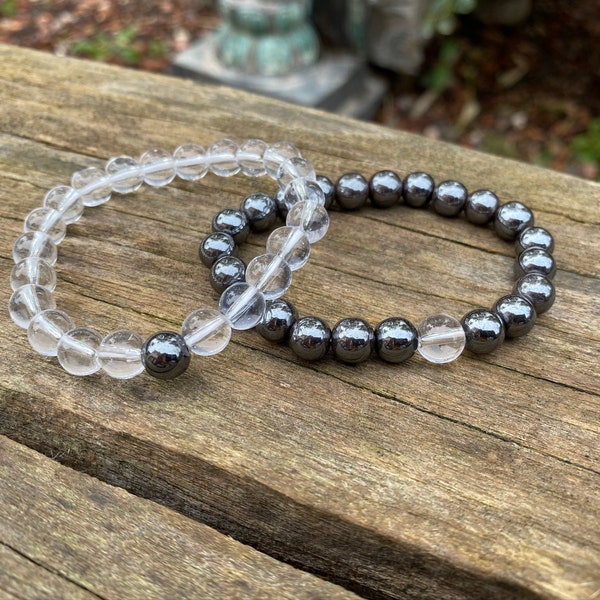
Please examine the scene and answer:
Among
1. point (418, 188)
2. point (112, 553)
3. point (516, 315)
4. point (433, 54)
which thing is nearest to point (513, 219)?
point (418, 188)

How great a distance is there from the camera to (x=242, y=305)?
1446 millimetres

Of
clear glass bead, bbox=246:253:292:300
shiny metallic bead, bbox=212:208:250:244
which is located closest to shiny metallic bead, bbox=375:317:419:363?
clear glass bead, bbox=246:253:292:300

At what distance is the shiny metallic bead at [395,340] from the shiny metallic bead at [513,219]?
48 cm

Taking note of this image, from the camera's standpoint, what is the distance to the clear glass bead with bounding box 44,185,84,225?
1.76m

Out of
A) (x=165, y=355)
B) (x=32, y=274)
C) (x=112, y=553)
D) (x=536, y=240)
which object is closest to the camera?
(x=112, y=553)

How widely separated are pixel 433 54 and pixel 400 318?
340cm

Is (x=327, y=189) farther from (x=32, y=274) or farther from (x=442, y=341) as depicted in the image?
(x=32, y=274)

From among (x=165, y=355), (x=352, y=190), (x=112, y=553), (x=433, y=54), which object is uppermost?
(x=352, y=190)

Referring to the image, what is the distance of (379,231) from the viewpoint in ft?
5.95

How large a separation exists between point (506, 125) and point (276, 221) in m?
2.86

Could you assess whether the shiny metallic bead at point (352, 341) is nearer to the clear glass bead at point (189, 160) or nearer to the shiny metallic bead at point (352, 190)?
the shiny metallic bead at point (352, 190)

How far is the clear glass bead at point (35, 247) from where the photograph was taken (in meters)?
1.63

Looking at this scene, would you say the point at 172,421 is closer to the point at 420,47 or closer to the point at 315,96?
the point at 315,96

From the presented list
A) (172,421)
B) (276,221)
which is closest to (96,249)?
(276,221)
